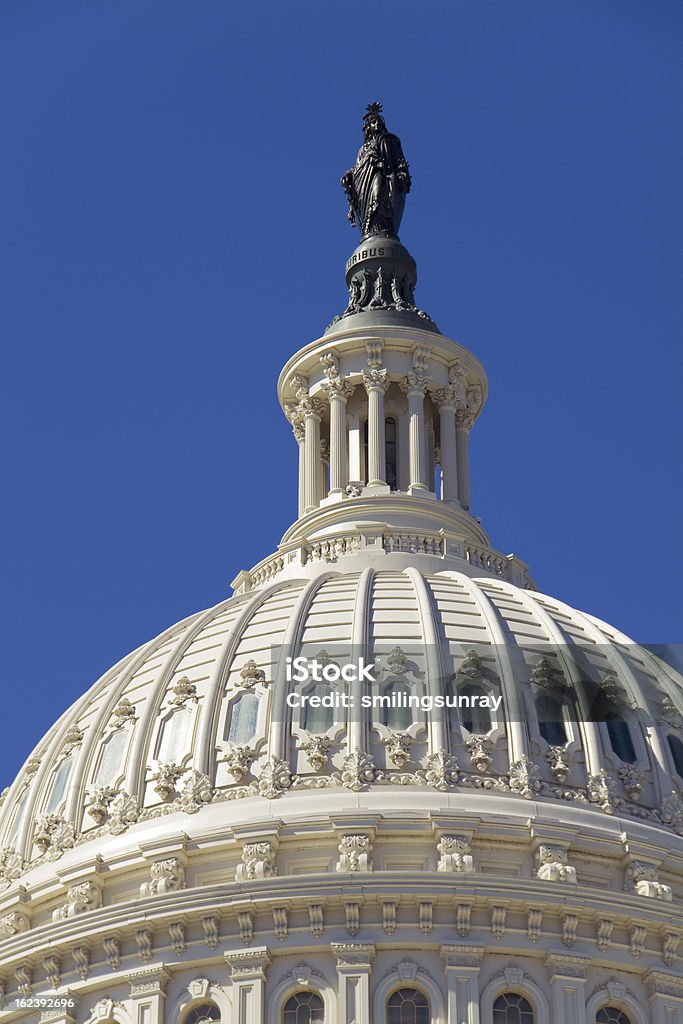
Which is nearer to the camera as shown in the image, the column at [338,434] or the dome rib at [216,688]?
the dome rib at [216,688]

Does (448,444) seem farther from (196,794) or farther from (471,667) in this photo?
(196,794)

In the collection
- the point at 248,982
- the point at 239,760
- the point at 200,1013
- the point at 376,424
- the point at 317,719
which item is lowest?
the point at 200,1013

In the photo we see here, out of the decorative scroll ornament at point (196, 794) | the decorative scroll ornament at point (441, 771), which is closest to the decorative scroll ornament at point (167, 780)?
the decorative scroll ornament at point (196, 794)

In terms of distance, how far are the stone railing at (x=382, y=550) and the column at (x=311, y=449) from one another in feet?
15.8

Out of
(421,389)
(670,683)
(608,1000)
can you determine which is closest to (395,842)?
(608,1000)

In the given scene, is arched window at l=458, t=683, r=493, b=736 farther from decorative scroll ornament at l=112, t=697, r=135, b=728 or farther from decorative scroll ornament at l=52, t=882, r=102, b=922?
decorative scroll ornament at l=52, t=882, r=102, b=922

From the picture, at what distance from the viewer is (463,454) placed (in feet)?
351

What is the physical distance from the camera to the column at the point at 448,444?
104938 mm

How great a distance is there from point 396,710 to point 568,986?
1054cm

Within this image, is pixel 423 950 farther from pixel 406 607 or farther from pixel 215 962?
pixel 406 607

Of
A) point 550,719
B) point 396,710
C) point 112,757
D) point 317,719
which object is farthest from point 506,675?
point 112,757

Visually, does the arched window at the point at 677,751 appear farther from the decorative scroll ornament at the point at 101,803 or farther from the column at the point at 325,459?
the column at the point at 325,459

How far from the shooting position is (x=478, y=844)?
8294cm

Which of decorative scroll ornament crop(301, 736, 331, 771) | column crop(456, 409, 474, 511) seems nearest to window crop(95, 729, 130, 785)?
decorative scroll ornament crop(301, 736, 331, 771)
